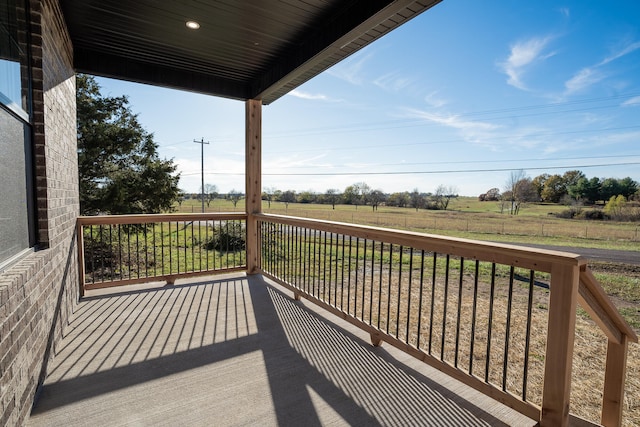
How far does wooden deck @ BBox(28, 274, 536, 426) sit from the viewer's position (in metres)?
1.56

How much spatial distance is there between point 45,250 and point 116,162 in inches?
277

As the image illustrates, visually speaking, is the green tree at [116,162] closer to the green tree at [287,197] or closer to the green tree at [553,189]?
the green tree at [287,197]

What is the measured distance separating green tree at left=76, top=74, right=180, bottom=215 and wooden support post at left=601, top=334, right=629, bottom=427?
8.59 meters

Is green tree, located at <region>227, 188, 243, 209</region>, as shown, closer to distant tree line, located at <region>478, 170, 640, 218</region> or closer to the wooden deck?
the wooden deck

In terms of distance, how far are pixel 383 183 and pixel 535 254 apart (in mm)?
31614

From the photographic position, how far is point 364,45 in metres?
2.67

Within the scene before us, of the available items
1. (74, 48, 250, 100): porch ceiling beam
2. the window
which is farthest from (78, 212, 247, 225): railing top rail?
the window

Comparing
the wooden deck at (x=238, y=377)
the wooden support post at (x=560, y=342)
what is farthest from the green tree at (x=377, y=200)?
the wooden support post at (x=560, y=342)

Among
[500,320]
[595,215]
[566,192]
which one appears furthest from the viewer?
[566,192]

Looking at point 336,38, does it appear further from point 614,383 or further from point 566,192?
point 566,192

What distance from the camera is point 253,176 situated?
4.29 m

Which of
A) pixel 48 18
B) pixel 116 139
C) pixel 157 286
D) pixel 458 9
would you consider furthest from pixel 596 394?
pixel 116 139

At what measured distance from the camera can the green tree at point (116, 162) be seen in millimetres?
7223

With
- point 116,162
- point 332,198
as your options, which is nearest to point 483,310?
point 116,162
